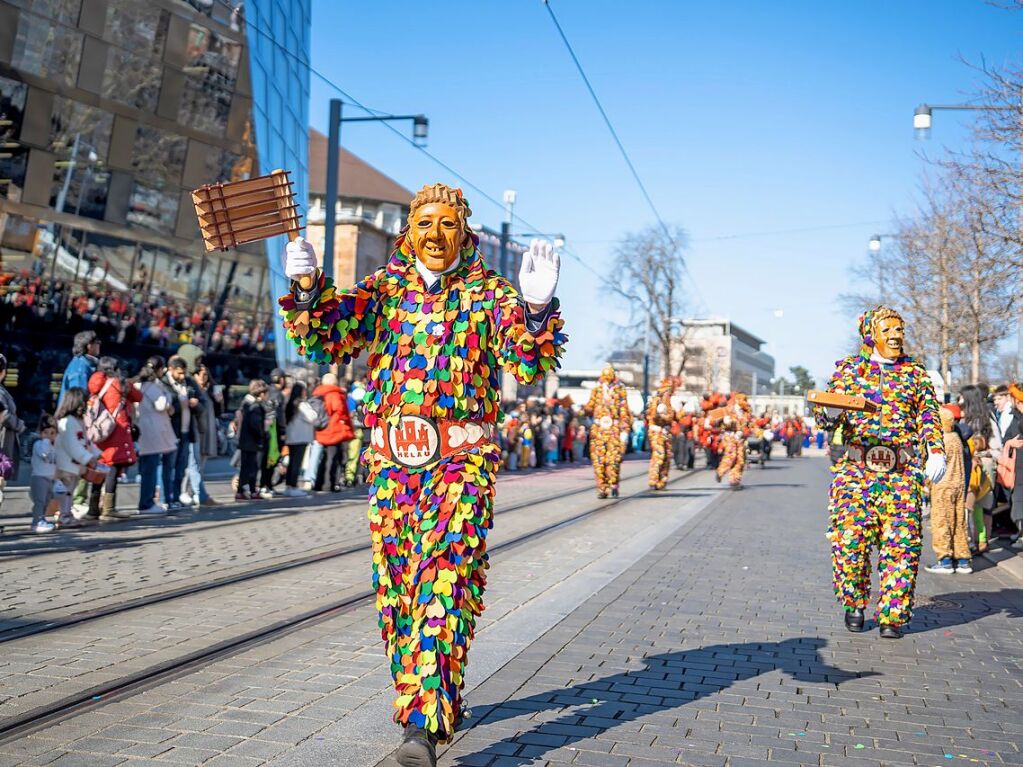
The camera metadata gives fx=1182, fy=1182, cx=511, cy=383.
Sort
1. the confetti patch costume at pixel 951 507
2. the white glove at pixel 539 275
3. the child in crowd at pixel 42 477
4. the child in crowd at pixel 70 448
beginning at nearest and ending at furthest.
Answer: the white glove at pixel 539 275
the confetti patch costume at pixel 951 507
the child in crowd at pixel 42 477
the child in crowd at pixel 70 448

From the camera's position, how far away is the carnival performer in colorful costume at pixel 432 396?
14.2ft

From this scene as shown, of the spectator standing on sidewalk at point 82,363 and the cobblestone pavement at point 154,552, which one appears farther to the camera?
the spectator standing on sidewalk at point 82,363

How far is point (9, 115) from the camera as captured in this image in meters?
20.5

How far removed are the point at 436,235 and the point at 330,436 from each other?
12.9 meters

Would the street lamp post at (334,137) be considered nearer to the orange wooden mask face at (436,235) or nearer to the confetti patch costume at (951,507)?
the confetti patch costume at (951,507)

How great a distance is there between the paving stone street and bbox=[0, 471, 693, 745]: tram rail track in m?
0.05

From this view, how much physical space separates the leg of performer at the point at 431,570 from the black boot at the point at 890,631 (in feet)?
11.6

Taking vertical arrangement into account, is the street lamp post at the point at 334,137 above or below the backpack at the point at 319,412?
above

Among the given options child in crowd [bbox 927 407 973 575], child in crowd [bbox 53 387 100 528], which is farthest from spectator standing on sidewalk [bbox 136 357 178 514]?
child in crowd [bbox 927 407 973 575]

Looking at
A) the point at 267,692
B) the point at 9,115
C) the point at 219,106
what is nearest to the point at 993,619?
the point at 267,692

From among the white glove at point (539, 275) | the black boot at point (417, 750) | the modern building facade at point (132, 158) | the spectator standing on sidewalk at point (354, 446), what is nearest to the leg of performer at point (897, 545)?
the white glove at point (539, 275)

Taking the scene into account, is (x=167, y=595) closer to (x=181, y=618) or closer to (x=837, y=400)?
(x=181, y=618)

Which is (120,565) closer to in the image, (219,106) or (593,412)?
(593,412)

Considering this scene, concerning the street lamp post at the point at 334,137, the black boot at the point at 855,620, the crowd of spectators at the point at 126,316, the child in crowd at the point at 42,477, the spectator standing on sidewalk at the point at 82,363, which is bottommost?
the black boot at the point at 855,620
